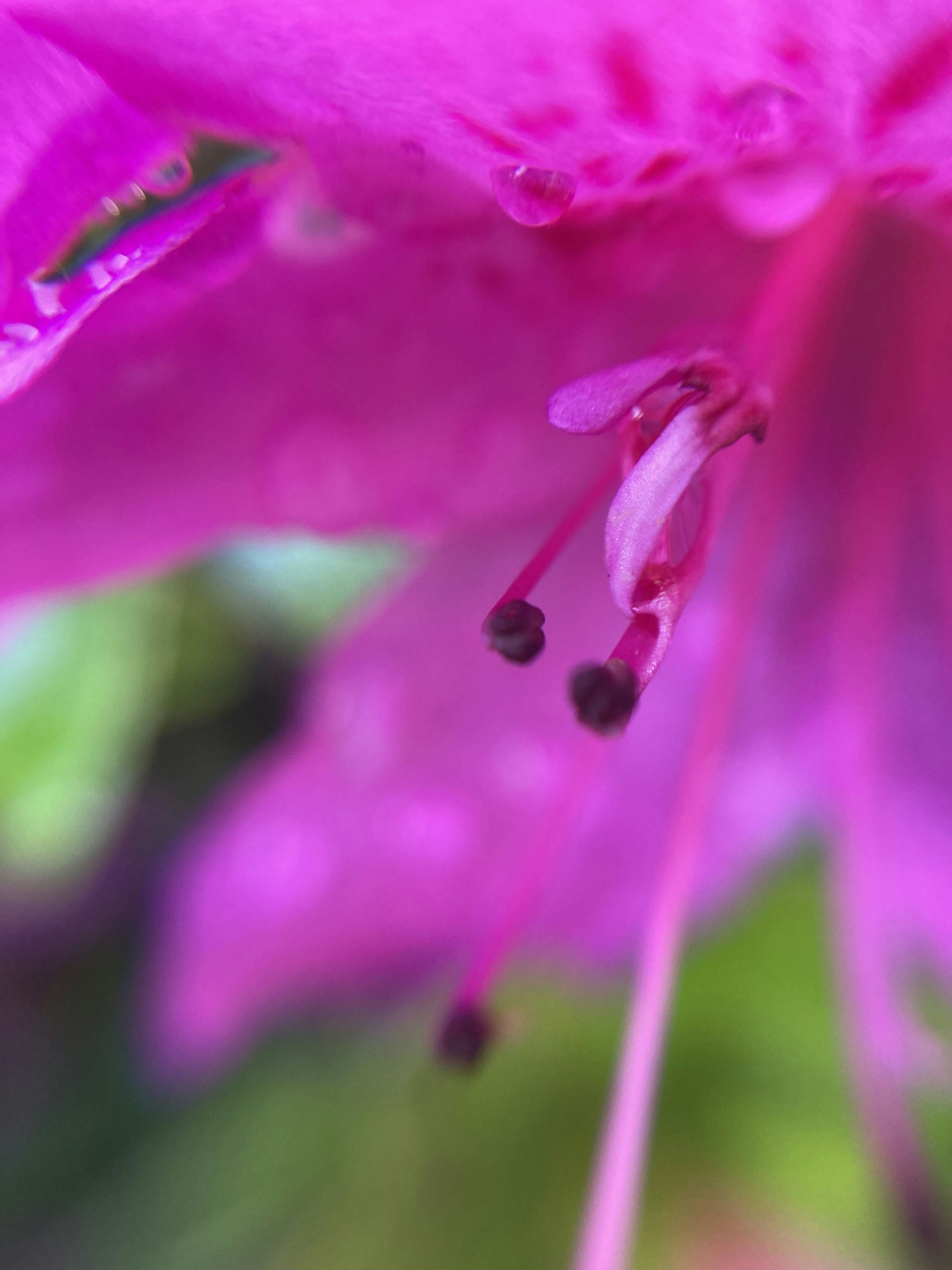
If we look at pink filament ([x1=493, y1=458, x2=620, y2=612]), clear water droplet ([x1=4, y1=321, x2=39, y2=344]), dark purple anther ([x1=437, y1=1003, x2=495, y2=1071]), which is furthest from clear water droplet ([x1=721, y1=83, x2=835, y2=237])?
dark purple anther ([x1=437, y1=1003, x2=495, y2=1071])

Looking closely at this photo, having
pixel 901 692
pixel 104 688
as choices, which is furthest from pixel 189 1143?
pixel 901 692

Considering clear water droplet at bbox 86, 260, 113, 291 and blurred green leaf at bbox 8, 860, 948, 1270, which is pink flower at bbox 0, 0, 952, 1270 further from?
blurred green leaf at bbox 8, 860, 948, 1270

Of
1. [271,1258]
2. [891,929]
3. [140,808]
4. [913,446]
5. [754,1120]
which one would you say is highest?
[913,446]

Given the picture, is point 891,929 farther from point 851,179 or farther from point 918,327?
point 851,179

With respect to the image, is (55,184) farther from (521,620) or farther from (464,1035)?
(464,1035)

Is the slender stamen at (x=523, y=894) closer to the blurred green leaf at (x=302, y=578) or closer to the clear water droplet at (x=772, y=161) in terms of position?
the clear water droplet at (x=772, y=161)

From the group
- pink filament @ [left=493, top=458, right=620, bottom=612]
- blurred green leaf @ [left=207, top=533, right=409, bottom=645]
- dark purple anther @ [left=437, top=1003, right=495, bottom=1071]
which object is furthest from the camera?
blurred green leaf @ [left=207, top=533, right=409, bottom=645]
